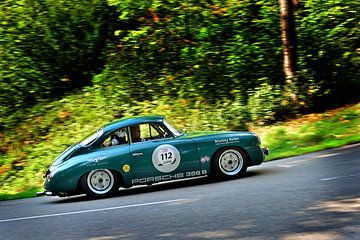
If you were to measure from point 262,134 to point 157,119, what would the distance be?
6.29m

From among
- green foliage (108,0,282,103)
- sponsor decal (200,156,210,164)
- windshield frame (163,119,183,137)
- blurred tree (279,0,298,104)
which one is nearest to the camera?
sponsor decal (200,156,210,164)

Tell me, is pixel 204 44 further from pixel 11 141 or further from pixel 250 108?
pixel 11 141

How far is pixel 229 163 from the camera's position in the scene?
11367 millimetres

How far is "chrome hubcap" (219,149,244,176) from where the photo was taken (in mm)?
11312

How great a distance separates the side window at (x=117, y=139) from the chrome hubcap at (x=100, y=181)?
1.96ft

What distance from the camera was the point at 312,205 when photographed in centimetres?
788

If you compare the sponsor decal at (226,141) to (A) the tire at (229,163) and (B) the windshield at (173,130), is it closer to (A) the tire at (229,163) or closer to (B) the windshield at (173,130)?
(A) the tire at (229,163)

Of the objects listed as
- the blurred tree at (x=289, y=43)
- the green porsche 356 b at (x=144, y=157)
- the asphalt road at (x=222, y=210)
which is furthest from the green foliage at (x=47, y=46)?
the green porsche 356 b at (x=144, y=157)

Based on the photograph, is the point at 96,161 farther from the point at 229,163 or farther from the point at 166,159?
the point at 229,163

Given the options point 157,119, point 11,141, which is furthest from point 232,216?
point 11,141

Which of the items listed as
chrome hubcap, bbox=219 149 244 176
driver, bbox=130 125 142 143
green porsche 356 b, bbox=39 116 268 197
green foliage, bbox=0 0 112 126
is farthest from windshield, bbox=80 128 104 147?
green foliage, bbox=0 0 112 126

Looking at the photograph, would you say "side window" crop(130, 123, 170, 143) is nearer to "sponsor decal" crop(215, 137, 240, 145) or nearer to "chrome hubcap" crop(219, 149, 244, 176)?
"sponsor decal" crop(215, 137, 240, 145)

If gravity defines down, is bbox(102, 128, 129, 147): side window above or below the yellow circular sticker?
above

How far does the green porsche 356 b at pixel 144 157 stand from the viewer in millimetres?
11078
